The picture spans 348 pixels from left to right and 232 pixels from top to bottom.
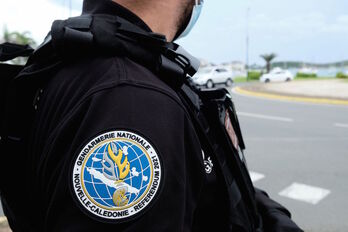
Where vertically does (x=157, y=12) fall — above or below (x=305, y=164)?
above

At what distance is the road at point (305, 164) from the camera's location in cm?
344

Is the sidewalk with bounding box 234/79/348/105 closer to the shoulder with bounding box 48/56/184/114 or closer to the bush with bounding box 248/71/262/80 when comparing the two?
the shoulder with bounding box 48/56/184/114

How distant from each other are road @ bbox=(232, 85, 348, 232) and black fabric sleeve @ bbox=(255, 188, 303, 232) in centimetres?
203

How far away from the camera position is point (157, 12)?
2.97 ft

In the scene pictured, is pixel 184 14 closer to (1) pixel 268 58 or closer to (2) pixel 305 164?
(2) pixel 305 164

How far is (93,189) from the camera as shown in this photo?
0.66 meters

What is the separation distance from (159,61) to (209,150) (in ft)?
0.82

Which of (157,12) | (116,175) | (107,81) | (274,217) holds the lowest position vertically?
(274,217)

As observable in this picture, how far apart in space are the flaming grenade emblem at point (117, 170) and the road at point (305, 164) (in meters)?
2.81

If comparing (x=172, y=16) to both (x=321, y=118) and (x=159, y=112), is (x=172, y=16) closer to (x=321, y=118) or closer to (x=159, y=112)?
(x=159, y=112)

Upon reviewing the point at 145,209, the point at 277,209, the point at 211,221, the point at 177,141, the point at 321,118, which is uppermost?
the point at 177,141

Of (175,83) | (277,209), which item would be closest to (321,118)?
(277,209)

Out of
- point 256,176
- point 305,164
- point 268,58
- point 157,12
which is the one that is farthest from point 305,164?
point 268,58

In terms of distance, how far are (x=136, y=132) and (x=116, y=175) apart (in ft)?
0.29
